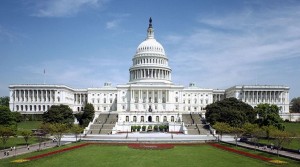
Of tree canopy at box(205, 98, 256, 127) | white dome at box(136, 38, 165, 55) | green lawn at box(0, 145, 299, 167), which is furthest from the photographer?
white dome at box(136, 38, 165, 55)

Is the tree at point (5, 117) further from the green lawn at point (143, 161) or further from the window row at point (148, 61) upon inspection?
the window row at point (148, 61)

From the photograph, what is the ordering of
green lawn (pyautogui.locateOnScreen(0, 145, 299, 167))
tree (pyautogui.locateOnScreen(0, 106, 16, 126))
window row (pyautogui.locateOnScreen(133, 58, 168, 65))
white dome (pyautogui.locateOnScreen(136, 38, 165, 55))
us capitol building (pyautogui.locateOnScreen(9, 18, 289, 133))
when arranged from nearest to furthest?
green lawn (pyautogui.locateOnScreen(0, 145, 299, 167)), tree (pyautogui.locateOnScreen(0, 106, 16, 126)), us capitol building (pyautogui.locateOnScreen(9, 18, 289, 133)), window row (pyautogui.locateOnScreen(133, 58, 168, 65)), white dome (pyautogui.locateOnScreen(136, 38, 165, 55))

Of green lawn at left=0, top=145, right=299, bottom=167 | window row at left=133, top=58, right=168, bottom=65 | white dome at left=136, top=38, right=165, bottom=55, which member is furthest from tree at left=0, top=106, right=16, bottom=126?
white dome at left=136, top=38, right=165, bottom=55

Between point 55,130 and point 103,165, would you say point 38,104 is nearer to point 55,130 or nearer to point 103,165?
point 55,130

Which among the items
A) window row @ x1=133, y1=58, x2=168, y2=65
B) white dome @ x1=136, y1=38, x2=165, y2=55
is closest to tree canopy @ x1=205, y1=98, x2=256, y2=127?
window row @ x1=133, y1=58, x2=168, y2=65

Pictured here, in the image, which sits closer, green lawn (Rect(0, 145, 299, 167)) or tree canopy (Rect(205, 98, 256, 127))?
green lawn (Rect(0, 145, 299, 167))

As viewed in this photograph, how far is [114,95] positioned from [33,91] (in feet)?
111

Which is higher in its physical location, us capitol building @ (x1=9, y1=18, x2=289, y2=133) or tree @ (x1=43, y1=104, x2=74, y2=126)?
us capitol building @ (x1=9, y1=18, x2=289, y2=133)

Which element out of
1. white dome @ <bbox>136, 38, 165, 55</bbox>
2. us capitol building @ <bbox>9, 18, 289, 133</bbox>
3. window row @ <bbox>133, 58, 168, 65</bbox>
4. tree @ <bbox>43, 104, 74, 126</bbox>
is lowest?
tree @ <bbox>43, 104, 74, 126</bbox>

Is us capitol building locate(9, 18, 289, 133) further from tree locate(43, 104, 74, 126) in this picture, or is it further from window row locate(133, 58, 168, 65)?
tree locate(43, 104, 74, 126)

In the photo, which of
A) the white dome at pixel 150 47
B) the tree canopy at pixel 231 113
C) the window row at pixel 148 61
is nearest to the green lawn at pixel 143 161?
the tree canopy at pixel 231 113

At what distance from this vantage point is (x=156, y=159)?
41.6 meters

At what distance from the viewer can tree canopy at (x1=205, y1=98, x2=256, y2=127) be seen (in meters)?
86.5

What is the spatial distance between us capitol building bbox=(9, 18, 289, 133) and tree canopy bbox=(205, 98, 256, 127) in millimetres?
22005
